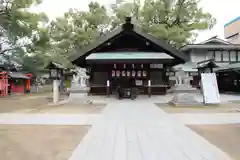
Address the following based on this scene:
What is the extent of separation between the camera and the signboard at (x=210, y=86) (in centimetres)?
1190

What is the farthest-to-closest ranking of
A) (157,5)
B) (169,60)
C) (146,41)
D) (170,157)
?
(157,5)
(146,41)
(169,60)
(170,157)

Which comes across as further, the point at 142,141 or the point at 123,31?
the point at 123,31

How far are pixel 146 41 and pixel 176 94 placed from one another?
647 centimetres

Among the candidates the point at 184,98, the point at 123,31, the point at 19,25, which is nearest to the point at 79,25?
the point at 19,25

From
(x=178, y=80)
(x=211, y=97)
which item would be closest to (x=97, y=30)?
(x=178, y=80)

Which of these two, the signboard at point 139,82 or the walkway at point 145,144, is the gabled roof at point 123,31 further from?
the walkway at point 145,144

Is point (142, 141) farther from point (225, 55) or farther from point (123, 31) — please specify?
point (225, 55)

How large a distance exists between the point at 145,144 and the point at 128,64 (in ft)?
43.3

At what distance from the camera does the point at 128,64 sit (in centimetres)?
1792

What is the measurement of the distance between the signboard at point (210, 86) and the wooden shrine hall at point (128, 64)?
5.54 meters

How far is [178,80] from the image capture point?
14.0 metres

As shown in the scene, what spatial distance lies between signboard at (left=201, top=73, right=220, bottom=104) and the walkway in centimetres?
559

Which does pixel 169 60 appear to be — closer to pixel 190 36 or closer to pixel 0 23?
pixel 190 36

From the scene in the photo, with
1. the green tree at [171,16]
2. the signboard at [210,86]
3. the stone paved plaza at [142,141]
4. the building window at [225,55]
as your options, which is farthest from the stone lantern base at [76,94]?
the building window at [225,55]
